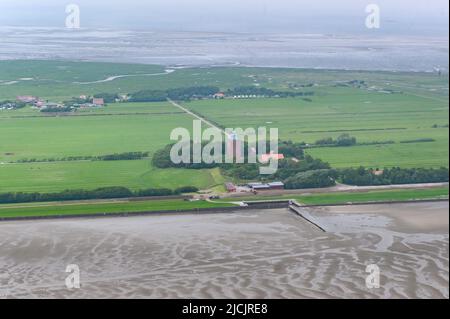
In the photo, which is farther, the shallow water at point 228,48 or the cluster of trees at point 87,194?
the shallow water at point 228,48

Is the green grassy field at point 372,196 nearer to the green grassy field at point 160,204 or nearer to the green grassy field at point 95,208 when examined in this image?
the green grassy field at point 160,204

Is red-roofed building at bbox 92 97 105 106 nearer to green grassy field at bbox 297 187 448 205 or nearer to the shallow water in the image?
the shallow water

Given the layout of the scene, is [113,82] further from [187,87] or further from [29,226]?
[29,226]

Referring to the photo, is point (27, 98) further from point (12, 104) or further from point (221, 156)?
point (221, 156)

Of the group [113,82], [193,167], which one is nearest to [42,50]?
[113,82]

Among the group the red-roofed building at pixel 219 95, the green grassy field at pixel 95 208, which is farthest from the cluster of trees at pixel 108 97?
the green grassy field at pixel 95 208
